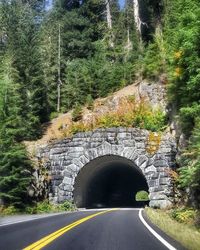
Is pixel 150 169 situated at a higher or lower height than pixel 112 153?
lower

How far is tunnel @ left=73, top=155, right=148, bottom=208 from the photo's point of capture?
1268 inches

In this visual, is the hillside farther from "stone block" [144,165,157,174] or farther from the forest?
"stone block" [144,165,157,174]

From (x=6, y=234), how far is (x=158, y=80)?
24470 millimetres

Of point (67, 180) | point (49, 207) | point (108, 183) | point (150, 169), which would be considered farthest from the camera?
point (108, 183)

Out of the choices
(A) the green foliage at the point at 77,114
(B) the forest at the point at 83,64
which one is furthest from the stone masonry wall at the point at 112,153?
(A) the green foliage at the point at 77,114

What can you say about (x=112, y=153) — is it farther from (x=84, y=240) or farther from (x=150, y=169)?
(x=84, y=240)

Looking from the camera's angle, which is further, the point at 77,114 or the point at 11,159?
the point at 77,114

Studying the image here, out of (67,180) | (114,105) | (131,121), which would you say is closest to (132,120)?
(131,121)

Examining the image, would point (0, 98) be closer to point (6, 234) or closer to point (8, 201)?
point (8, 201)

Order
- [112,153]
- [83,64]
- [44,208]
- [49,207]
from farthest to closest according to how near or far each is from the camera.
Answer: [83,64] → [112,153] → [49,207] → [44,208]

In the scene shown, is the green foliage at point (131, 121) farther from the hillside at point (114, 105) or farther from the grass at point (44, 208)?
the grass at point (44, 208)

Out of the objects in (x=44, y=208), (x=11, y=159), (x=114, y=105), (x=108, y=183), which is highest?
(x=114, y=105)

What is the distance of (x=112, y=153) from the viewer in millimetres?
30141

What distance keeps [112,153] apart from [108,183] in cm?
1268
